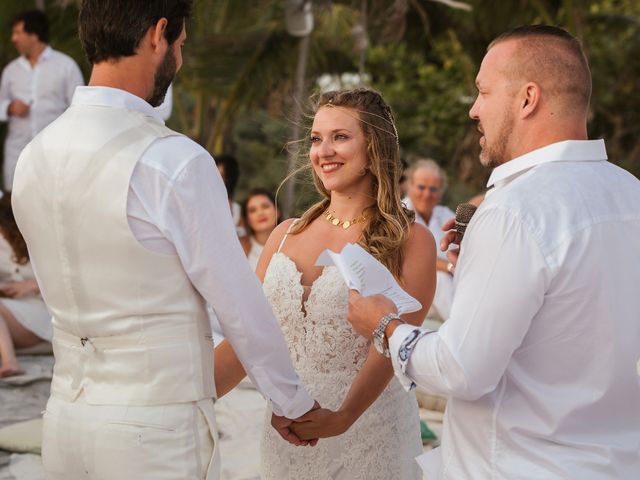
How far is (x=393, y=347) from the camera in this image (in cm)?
237

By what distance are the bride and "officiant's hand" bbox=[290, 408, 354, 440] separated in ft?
0.03

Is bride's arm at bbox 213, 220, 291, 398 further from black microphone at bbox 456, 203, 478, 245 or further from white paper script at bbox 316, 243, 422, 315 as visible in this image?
black microphone at bbox 456, 203, 478, 245

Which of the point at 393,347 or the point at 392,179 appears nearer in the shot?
the point at 393,347

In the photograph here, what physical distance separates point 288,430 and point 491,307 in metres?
1.12

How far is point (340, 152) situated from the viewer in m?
3.43

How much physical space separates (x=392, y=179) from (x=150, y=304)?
1.36 m

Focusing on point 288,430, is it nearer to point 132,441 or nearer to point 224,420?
point 132,441

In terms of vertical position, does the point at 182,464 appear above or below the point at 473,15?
below

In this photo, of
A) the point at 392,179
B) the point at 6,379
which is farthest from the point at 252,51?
the point at 392,179

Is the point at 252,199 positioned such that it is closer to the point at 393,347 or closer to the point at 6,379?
the point at 6,379

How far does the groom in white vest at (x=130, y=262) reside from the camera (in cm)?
234

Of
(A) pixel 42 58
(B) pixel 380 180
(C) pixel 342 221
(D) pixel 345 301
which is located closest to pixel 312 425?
(D) pixel 345 301

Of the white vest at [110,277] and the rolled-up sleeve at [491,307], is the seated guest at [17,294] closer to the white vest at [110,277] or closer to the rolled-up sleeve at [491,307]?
the white vest at [110,277]

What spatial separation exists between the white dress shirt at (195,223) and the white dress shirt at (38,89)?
649 cm
